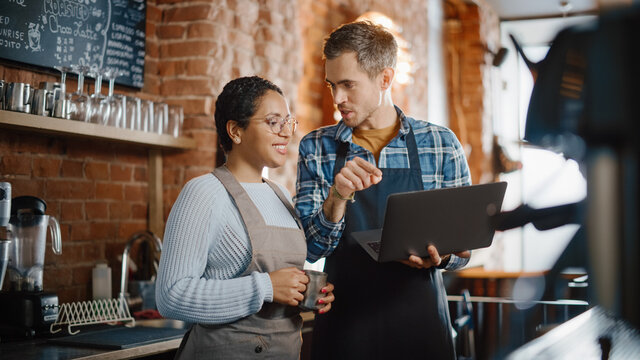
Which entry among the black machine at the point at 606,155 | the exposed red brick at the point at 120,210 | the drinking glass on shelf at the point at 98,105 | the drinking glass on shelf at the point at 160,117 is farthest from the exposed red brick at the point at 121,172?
the black machine at the point at 606,155

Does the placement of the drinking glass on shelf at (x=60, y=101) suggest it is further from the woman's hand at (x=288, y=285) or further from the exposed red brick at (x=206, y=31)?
the woman's hand at (x=288, y=285)

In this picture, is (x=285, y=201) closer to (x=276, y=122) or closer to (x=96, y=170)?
(x=276, y=122)

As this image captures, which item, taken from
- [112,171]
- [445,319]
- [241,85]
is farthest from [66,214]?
[445,319]

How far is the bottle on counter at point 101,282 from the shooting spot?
2.60 metres

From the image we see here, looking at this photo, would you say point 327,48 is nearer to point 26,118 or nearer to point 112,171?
point 26,118

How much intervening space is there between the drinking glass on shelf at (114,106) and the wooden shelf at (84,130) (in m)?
0.05

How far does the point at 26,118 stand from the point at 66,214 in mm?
546

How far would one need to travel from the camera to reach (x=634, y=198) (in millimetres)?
467

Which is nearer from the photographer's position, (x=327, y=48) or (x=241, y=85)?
(x=241, y=85)

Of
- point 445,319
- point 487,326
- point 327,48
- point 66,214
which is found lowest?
point 487,326

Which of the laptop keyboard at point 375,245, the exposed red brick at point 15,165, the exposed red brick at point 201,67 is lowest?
the laptop keyboard at point 375,245

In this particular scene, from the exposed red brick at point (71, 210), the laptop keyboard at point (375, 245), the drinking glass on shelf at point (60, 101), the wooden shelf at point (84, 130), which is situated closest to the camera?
the laptop keyboard at point (375, 245)

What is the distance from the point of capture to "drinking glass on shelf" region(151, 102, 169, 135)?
2.75 metres

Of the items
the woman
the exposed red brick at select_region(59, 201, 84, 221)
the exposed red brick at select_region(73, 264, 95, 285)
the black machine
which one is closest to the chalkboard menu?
the exposed red brick at select_region(59, 201, 84, 221)
